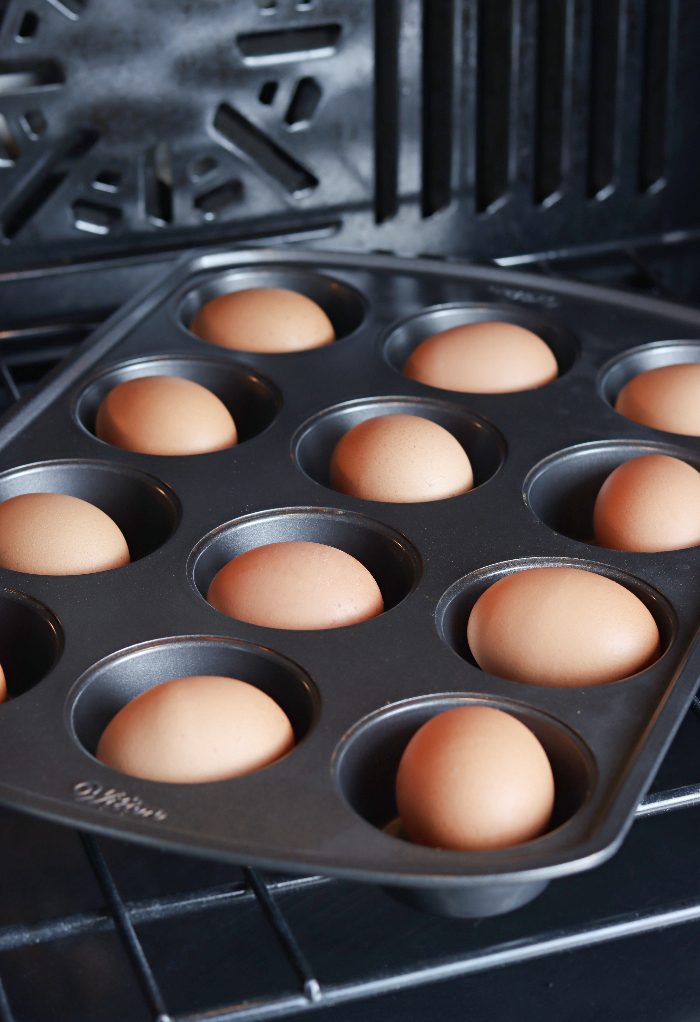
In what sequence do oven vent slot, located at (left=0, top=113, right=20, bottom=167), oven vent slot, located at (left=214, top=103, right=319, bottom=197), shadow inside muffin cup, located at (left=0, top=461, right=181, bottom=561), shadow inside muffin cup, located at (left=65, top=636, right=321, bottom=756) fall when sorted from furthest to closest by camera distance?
oven vent slot, located at (left=214, top=103, right=319, bottom=197) < oven vent slot, located at (left=0, top=113, right=20, bottom=167) < shadow inside muffin cup, located at (left=0, top=461, right=181, bottom=561) < shadow inside muffin cup, located at (left=65, top=636, right=321, bottom=756)

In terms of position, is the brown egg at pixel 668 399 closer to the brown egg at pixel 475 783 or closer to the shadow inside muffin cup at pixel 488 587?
the shadow inside muffin cup at pixel 488 587

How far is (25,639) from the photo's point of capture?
1109 millimetres

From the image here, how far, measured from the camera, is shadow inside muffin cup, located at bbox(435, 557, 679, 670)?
109 centimetres

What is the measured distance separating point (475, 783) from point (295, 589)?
29 cm

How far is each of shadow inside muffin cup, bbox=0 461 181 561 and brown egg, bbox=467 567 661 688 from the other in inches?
15.1

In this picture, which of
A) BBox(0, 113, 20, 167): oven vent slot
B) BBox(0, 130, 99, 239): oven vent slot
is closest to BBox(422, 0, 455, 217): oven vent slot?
BBox(0, 130, 99, 239): oven vent slot

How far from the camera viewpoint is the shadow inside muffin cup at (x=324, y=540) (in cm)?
117

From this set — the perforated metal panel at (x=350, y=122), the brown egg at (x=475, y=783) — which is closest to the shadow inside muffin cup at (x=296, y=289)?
the perforated metal panel at (x=350, y=122)

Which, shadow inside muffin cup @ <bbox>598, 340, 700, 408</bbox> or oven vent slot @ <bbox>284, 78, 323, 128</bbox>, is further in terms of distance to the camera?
oven vent slot @ <bbox>284, 78, 323, 128</bbox>

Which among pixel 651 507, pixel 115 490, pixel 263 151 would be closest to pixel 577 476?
pixel 651 507

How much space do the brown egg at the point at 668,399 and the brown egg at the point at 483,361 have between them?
128 millimetres

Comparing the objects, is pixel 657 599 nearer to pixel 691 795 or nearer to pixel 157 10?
pixel 691 795

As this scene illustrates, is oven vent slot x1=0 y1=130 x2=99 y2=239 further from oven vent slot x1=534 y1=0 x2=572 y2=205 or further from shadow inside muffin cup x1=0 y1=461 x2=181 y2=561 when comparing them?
oven vent slot x1=534 y1=0 x2=572 y2=205

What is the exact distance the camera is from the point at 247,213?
1.75 m
